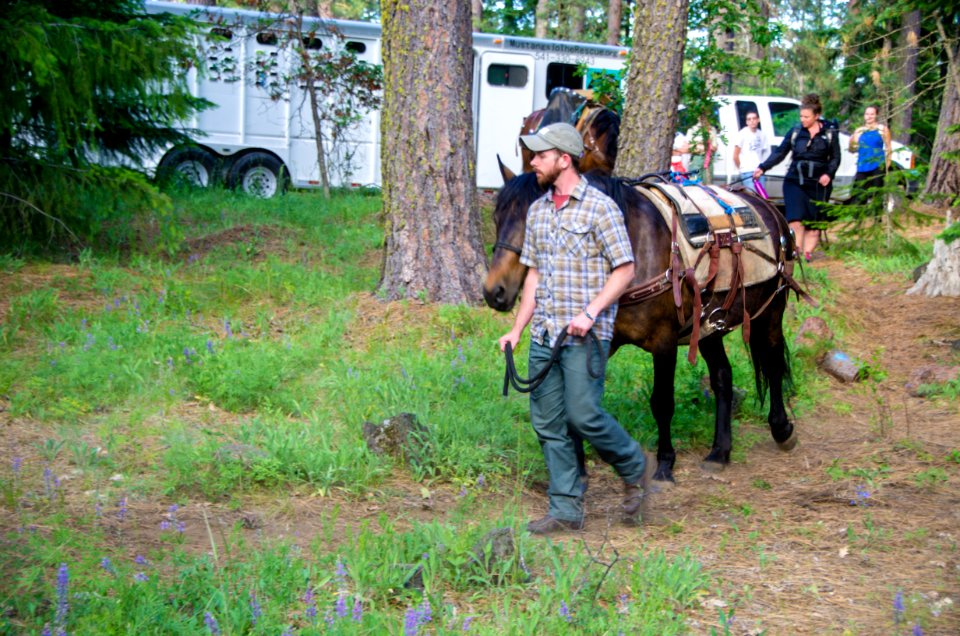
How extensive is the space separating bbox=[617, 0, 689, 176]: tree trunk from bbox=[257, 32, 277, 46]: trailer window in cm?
791

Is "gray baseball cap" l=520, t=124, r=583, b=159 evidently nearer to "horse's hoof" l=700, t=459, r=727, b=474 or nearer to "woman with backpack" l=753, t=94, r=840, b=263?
"horse's hoof" l=700, t=459, r=727, b=474

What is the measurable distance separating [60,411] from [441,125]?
3.71 metres

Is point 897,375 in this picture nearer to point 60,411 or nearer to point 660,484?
point 660,484

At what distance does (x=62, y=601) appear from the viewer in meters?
3.04

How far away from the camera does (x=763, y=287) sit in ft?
20.0

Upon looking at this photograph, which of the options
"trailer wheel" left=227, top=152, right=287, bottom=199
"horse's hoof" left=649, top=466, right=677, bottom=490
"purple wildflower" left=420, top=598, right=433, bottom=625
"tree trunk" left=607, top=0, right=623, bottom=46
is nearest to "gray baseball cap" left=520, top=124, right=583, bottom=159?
"purple wildflower" left=420, top=598, right=433, bottom=625

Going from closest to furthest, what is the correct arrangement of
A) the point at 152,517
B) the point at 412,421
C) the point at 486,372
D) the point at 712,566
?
the point at 712,566, the point at 152,517, the point at 412,421, the point at 486,372

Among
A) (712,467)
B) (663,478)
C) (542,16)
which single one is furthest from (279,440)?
(542,16)

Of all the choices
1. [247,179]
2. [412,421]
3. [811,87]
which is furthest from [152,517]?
[811,87]

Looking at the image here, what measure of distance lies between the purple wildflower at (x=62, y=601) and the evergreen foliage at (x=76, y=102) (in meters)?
5.29

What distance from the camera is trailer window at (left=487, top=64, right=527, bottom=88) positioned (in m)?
17.8

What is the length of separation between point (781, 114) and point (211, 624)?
17.4 m

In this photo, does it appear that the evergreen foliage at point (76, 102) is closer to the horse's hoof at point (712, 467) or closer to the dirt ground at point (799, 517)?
the dirt ground at point (799, 517)

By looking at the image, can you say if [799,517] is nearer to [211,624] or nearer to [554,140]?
[554,140]
